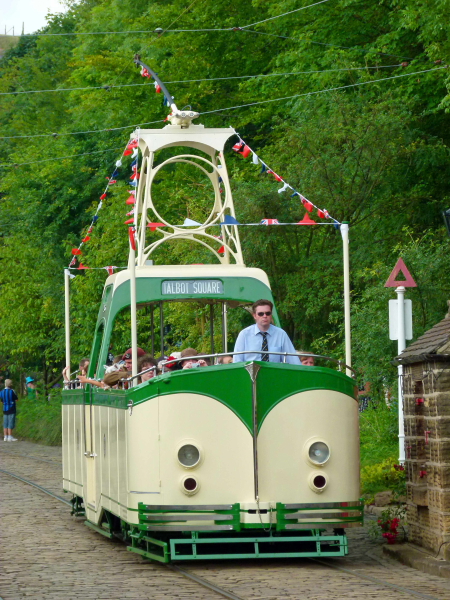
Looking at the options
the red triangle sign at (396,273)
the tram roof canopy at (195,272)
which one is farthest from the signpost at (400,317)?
the tram roof canopy at (195,272)

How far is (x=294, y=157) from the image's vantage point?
79.9 feet

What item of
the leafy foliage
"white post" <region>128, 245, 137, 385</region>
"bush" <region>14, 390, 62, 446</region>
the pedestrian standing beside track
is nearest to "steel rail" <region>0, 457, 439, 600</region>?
"white post" <region>128, 245, 137, 385</region>

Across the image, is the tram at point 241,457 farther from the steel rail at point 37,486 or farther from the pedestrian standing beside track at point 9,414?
the pedestrian standing beside track at point 9,414

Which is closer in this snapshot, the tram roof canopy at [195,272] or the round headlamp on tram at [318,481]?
the round headlamp on tram at [318,481]

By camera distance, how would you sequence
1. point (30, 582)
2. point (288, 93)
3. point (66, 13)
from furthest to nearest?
1. point (66, 13)
2. point (288, 93)
3. point (30, 582)

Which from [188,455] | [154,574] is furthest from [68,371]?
[154,574]

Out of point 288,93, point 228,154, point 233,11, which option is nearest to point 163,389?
point 288,93

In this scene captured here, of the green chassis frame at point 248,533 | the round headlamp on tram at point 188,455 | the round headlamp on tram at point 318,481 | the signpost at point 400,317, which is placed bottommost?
the green chassis frame at point 248,533

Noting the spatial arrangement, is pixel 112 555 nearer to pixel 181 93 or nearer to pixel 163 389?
pixel 163 389

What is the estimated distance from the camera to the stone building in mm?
11070

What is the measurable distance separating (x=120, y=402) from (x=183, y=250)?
Answer: 538 inches

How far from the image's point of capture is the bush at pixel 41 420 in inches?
1328

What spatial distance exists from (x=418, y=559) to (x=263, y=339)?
7.98ft

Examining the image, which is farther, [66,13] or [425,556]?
[66,13]
